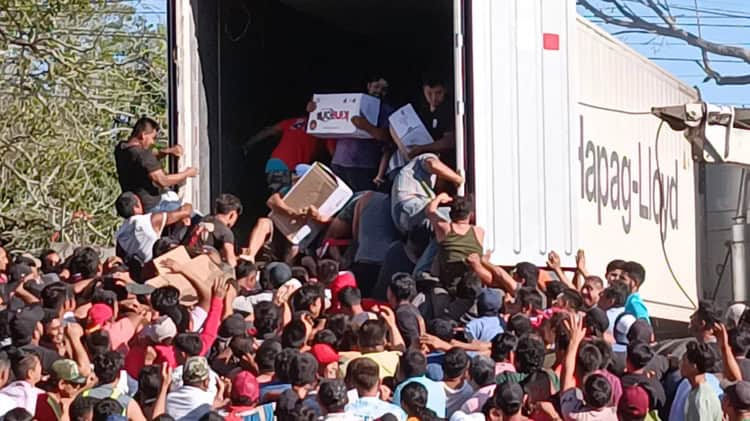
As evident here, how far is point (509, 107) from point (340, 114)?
1722 mm

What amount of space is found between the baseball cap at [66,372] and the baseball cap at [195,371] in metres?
0.54

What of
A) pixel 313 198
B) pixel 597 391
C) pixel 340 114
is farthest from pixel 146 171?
pixel 597 391

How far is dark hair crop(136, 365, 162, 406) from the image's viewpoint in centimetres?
748

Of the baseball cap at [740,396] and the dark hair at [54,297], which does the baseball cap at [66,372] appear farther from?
the baseball cap at [740,396]

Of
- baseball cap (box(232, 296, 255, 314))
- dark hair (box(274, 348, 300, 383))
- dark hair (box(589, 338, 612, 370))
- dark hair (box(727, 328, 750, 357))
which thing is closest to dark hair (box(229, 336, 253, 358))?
dark hair (box(274, 348, 300, 383))

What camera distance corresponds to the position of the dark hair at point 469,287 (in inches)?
372

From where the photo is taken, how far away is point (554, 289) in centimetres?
952

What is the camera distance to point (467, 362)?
789cm

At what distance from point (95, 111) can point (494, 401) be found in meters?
18.2

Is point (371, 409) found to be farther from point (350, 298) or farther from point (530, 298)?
point (530, 298)

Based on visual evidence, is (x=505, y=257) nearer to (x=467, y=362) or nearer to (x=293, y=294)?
(x=293, y=294)

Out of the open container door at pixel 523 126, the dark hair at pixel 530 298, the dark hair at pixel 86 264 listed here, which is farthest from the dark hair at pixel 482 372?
the dark hair at pixel 86 264

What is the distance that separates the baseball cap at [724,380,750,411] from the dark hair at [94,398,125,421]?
2795 mm

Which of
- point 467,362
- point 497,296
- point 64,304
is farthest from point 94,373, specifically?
point 497,296
